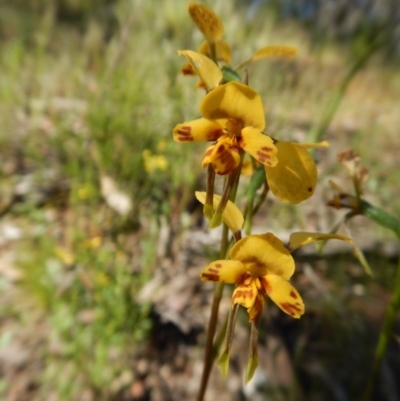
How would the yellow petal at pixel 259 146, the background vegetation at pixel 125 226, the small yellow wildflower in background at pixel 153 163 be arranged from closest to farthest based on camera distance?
the yellow petal at pixel 259 146, the background vegetation at pixel 125 226, the small yellow wildflower in background at pixel 153 163

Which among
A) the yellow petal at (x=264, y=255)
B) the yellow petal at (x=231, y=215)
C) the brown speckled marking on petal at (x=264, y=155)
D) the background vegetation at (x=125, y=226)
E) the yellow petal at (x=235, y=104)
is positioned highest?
the yellow petal at (x=235, y=104)

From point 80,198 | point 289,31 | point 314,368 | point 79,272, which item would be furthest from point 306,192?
point 289,31

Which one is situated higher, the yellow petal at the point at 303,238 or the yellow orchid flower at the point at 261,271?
the yellow petal at the point at 303,238

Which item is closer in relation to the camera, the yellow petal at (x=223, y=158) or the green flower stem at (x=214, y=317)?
the yellow petal at (x=223, y=158)

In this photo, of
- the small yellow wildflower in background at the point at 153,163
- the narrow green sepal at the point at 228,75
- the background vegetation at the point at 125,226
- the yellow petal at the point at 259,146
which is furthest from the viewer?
the small yellow wildflower in background at the point at 153,163

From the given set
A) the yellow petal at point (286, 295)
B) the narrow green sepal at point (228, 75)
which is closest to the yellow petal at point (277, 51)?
the narrow green sepal at point (228, 75)

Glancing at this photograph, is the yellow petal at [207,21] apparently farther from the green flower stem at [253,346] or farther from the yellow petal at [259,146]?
the green flower stem at [253,346]

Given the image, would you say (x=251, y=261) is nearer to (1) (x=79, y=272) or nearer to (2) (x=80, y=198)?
(1) (x=79, y=272)

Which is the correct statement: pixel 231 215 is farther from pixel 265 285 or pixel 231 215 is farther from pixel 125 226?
pixel 125 226
